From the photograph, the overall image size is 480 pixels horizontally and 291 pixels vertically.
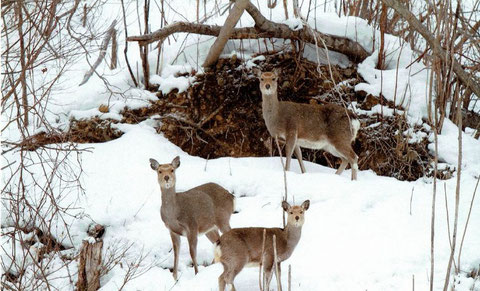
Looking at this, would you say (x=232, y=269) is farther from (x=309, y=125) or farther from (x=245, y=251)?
(x=309, y=125)

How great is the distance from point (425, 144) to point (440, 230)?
139 inches

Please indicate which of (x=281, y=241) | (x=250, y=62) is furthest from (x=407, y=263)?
(x=250, y=62)

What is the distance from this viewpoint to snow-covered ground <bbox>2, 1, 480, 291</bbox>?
7227 millimetres

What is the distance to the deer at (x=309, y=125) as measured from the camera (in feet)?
34.2

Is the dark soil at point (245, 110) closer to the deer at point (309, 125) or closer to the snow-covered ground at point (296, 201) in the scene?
the snow-covered ground at point (296, 201)

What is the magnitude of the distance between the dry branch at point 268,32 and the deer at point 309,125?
1180mm

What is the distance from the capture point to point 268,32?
11.4 meters

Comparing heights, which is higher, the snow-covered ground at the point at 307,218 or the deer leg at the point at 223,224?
the deer leg at the point at 223,224

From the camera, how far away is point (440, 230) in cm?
803

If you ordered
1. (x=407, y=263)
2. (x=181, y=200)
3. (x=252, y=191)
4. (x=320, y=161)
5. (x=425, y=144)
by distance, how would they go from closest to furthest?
(x=407, y=263) → (x=181, y=200) → (x=252, y=191) → (x=425, y=144) → (x=320, y=161)

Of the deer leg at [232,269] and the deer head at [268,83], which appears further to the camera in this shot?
the deer head at [268,83]

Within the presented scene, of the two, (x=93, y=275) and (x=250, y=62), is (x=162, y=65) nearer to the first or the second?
(x=250, y=62)

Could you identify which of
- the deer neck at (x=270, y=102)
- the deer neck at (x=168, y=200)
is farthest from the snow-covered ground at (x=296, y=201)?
the deer neck at (x=270, y=102)

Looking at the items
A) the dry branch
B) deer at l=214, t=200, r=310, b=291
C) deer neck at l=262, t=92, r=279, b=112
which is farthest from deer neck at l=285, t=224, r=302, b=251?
the dry branch
